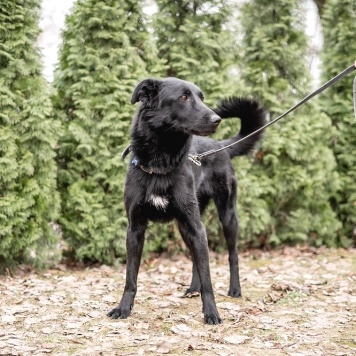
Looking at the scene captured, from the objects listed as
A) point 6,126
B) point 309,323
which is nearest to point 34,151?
point 6,126

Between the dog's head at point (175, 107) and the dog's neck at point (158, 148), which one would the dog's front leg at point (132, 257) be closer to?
the dog's neck at point (158, 148)

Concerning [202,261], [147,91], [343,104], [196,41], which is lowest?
[202,261]

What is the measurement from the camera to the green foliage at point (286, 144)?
7.07 meters

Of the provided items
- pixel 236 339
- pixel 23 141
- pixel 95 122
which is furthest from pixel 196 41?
pixel 236 339

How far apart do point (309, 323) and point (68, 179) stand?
3.55m

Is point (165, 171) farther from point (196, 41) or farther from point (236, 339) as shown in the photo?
point (196, 41)

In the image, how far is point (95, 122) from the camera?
5.91m

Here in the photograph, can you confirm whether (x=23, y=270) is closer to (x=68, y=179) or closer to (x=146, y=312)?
(x=68, y=179)

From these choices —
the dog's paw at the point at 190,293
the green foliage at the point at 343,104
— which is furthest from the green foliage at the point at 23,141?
the green foliage at the point at 343,104


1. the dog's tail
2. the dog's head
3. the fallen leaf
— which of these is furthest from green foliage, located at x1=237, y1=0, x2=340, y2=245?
the fallen leaf

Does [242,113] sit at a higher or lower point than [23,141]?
higher

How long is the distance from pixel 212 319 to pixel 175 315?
349 millimetres

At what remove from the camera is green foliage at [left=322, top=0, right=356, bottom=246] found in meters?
7.76

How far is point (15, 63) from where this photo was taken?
16.9 ft
